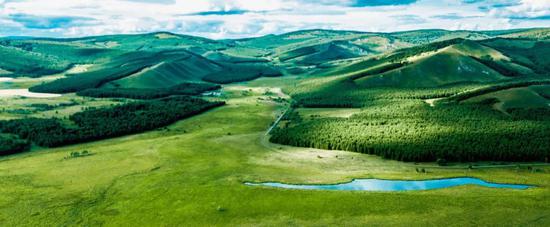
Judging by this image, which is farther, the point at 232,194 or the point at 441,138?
the point at 441,138

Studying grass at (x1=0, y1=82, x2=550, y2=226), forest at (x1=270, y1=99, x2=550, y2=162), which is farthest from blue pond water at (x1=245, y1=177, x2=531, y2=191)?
forest at (x1=270, y1=99, x2=550, y2=162)

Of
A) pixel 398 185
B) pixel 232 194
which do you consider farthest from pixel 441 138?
pixel 232 194

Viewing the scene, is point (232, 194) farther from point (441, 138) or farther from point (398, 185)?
point (441, 138)

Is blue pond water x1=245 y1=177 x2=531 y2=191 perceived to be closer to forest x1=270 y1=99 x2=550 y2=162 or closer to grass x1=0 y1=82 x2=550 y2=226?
grass x1=0 y1=82 x2=550 y2=226

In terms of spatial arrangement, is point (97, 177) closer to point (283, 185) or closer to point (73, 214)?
point (73, 214)

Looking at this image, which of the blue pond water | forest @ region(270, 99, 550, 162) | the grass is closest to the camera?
the grass
